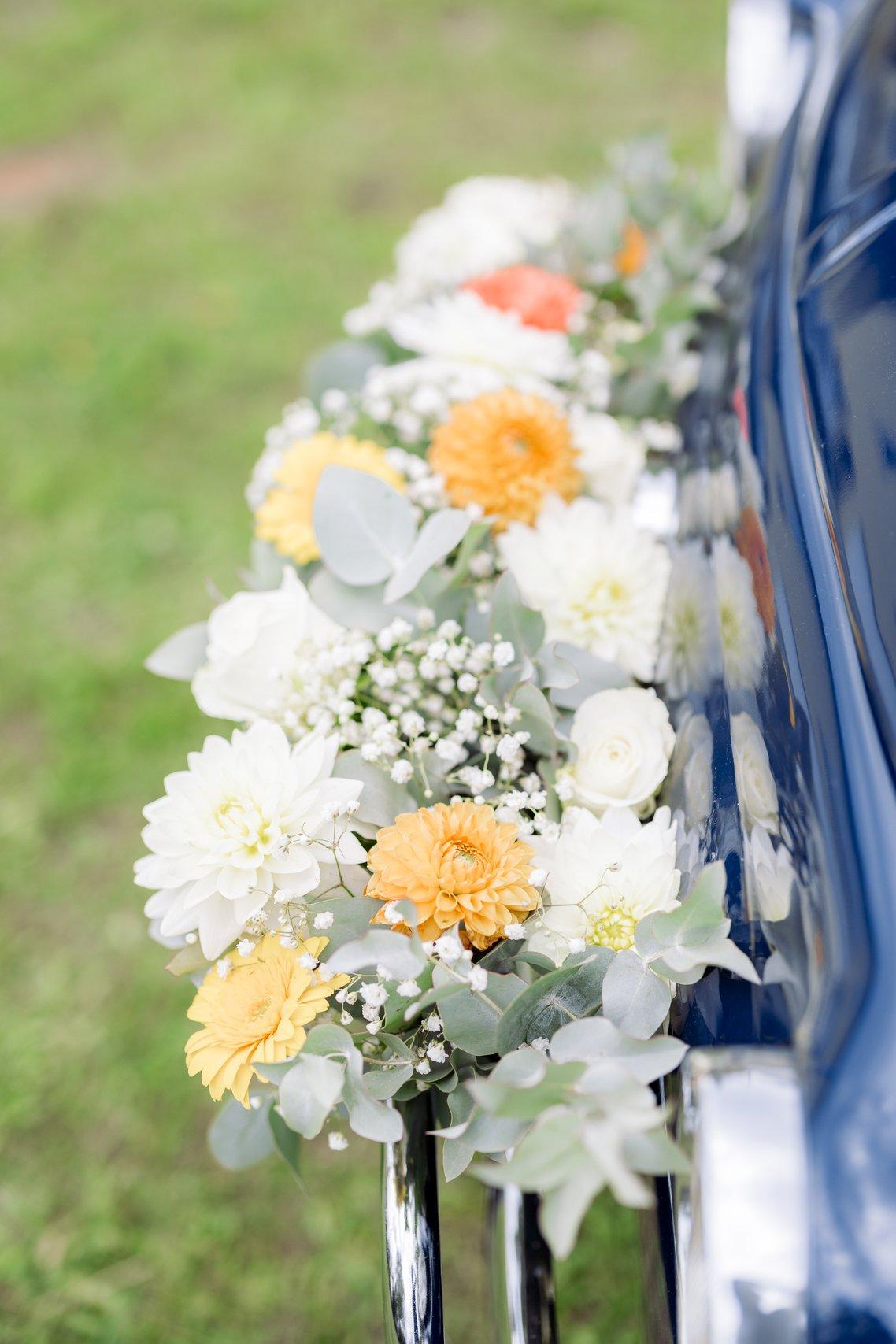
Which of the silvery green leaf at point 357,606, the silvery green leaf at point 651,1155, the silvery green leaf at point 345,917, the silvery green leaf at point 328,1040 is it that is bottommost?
the silvery green leaf at point 651,1155

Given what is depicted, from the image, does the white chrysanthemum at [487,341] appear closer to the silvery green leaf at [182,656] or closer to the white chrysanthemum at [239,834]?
the silvery green leaf at [182,656]

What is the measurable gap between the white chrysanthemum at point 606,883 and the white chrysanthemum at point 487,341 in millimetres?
762

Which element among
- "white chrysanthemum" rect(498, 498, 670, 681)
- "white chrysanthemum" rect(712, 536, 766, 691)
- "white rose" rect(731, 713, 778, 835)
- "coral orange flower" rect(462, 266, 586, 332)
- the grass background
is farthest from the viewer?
the grass background

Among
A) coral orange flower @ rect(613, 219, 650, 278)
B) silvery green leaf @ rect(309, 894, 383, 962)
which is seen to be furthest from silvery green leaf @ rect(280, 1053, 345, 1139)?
coral orange flower @ rect(613, 219, 650, 278)

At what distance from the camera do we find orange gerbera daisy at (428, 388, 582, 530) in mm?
1239

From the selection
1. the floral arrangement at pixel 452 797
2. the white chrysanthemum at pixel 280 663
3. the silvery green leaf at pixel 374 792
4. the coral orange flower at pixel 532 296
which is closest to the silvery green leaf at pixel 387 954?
the floral arrangement at pixel 452 797

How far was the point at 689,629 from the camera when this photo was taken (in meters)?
1.11

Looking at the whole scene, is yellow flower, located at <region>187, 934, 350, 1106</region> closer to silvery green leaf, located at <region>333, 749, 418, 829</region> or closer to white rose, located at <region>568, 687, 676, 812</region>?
silvery green leaf, located at <region>333, 749, 418, 829</region>

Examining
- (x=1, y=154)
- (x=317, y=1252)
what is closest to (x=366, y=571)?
(x=317, y=1252)

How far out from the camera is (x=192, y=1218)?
70.7 inches

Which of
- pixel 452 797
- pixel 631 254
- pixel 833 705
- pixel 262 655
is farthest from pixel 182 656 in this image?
pixel 631 254

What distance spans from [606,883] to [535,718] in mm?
188

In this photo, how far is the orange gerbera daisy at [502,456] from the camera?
1239 mm

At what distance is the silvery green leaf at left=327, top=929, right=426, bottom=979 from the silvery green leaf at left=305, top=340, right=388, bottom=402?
3.71ft
